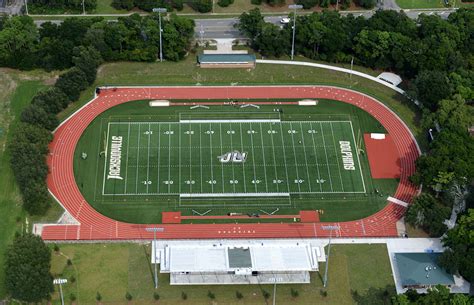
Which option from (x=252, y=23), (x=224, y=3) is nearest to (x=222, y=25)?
(x=224, y=3)

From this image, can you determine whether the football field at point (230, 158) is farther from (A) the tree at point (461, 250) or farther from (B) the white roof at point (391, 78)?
(A) the tree at point (461, 250)

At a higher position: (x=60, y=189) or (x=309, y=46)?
(x=309, y=46)

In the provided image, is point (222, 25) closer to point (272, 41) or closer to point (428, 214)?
point (272, 41)

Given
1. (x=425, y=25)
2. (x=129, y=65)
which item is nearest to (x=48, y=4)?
(x=129, y=65)

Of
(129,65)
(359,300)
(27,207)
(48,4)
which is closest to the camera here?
(359,300)

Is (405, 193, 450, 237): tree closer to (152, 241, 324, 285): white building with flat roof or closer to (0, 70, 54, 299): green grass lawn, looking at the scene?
(152, 241, 324, 285): white building with flat roof

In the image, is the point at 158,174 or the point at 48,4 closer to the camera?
the point at 158,174

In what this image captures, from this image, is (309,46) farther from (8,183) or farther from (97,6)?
(8,183)
